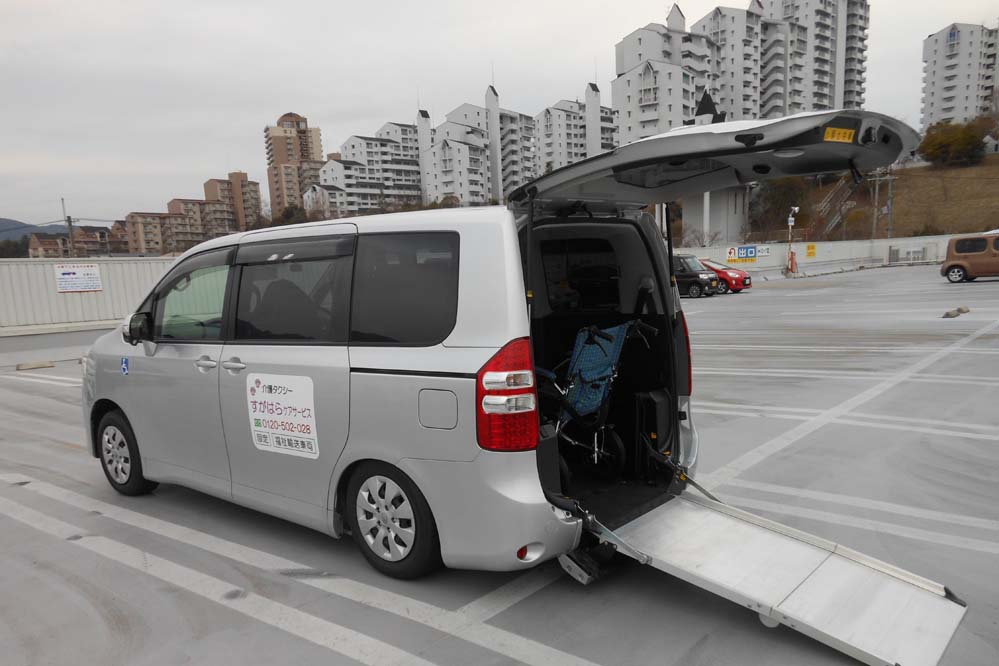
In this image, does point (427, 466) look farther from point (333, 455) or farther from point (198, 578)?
point (198, 578)

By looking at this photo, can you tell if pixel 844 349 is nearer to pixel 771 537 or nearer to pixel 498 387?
pixel 771 537

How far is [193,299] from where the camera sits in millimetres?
4223

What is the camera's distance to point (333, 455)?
3.45m

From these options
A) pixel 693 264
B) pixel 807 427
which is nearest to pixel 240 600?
pixel 807 427

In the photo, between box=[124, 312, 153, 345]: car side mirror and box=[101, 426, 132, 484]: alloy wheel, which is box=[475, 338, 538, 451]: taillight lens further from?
box=[101, 426, 132, 484]: alloy wheel

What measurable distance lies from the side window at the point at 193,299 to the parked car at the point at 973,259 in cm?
2809

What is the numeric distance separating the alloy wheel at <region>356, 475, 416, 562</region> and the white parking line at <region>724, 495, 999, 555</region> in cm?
248

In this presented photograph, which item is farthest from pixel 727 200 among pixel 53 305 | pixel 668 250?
pixel 668 250

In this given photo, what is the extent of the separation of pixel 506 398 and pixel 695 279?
2252 centimetres

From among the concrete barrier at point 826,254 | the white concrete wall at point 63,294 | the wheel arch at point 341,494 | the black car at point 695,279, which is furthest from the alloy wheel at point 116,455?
the concrete barrier at point 826,254

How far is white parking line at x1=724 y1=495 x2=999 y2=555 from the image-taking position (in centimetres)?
375

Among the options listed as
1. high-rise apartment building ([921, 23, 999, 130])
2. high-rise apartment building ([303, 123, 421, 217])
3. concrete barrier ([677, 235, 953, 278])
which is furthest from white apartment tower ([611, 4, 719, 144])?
high-rise apartment building ([921, 23, 999, 130])

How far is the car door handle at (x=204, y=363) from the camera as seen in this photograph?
4020 mm

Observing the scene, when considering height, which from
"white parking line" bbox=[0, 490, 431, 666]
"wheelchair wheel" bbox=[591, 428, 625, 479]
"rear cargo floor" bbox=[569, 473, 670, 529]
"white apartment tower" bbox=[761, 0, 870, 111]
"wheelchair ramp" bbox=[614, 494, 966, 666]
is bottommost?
"white parking line" bbox=[0, 490, 431, 666]
